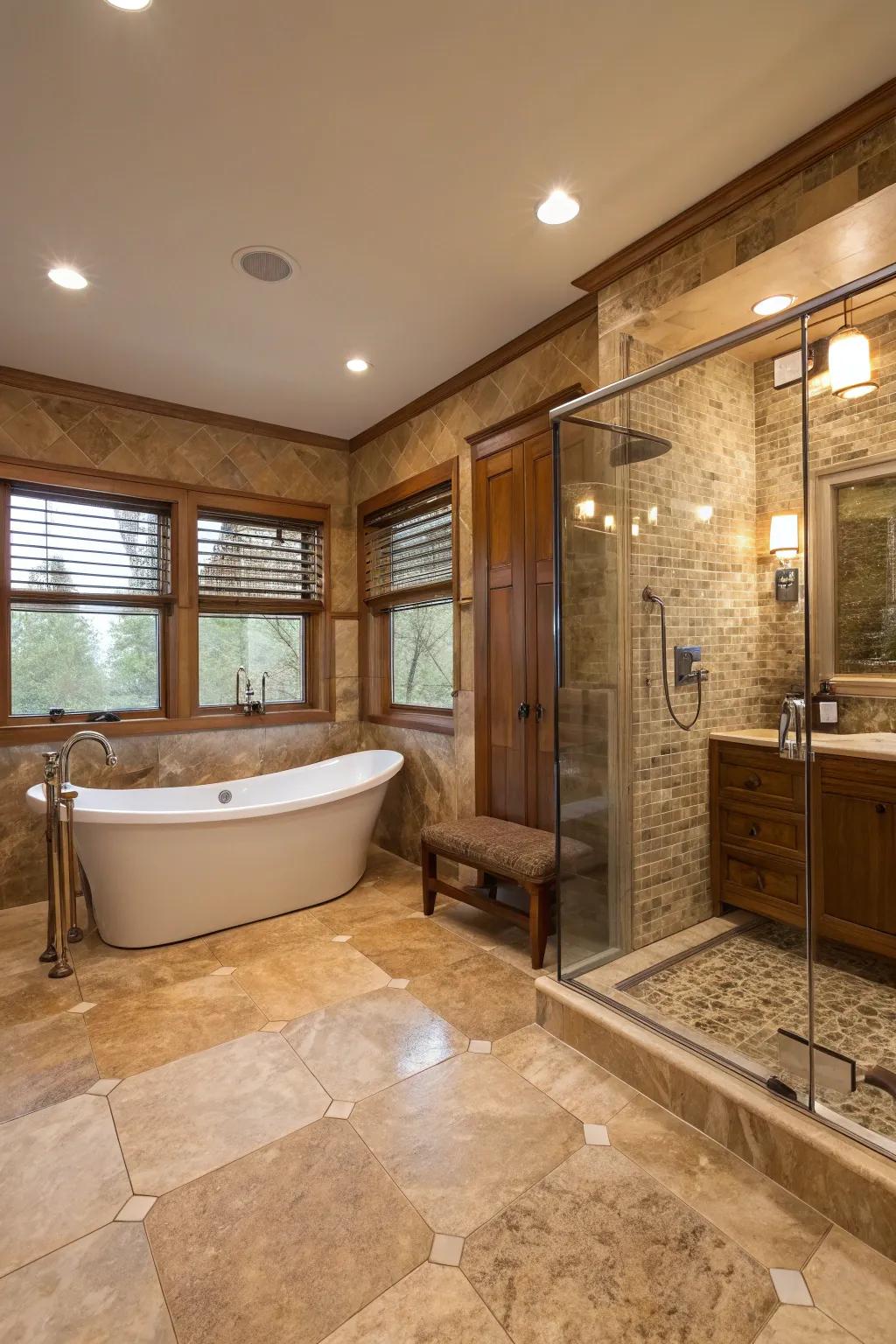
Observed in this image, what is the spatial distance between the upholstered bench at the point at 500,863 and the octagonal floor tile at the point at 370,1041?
1.90 feet

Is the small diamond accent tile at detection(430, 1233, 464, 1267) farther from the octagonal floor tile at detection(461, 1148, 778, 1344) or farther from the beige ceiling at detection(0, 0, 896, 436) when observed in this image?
the beige ceiling at detection(0, 0, 896, 436)

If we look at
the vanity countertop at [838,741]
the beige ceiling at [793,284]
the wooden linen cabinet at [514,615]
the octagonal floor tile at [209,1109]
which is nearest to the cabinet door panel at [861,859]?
the vanity countertop at [838,741]

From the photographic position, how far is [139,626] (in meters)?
4.01

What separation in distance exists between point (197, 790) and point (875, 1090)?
10.7 ft

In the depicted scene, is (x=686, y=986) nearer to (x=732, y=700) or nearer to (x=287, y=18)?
(x=732, y=700)

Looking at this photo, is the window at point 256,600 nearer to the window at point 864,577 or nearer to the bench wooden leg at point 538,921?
the bench wooden leg at point 538,921

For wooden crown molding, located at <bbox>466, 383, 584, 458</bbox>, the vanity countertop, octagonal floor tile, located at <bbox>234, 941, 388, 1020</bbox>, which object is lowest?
octagonal floor tile, located at <bbox>234, 941, 388, 1020</bbox>

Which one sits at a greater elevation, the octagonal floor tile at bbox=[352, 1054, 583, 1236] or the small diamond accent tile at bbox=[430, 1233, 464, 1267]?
the octagonal floor tile at bbox=[352, 1054, 583, 1236]

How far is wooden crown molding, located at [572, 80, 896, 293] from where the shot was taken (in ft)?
5.98

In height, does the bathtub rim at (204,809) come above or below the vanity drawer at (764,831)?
below

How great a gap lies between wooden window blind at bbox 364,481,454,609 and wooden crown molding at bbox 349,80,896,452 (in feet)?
2.75

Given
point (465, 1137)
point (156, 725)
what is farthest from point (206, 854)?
point (465, 1137)

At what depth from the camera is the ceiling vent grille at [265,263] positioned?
248 centimetres

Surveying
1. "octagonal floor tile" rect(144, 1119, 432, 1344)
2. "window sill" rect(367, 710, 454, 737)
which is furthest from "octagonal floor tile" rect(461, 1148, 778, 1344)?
"window sill" rect(367, 710, 454, 737)
